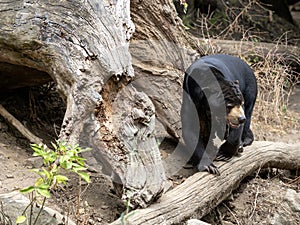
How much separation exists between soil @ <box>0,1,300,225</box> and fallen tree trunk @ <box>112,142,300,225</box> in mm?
138

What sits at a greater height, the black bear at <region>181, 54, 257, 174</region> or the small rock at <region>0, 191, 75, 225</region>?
the small rock at <region>0, 191, 75, 225</region>

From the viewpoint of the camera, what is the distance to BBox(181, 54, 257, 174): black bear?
3.93 m

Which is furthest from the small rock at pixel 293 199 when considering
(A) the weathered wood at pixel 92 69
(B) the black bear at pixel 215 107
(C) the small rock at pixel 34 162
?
(C) the small rock at pixel 34 162

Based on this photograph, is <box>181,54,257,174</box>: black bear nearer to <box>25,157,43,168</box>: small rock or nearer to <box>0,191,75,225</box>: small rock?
<box>25,157,43,168</box>: small rock

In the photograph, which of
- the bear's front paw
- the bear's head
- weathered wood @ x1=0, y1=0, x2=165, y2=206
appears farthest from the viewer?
the bear's front paw

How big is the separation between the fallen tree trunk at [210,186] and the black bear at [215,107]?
0.11 m

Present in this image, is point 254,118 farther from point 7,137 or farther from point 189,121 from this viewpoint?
point 7,137

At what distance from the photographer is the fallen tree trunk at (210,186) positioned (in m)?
3.42

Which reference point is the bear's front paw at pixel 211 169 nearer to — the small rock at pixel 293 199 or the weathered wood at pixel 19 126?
the small rock at pixel 293 199

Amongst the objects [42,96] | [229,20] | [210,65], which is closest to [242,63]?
[210,65]

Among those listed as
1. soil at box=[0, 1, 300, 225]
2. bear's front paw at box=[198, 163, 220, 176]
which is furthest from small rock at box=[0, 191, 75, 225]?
bear's front paw at box=[198, 163, 220, 176]

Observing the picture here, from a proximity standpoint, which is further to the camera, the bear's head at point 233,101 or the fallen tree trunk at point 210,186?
the bear's head at point 233,101

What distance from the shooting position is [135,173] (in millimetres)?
3426

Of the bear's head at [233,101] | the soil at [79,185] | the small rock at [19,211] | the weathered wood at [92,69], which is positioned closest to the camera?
the small rock at [19,211]
